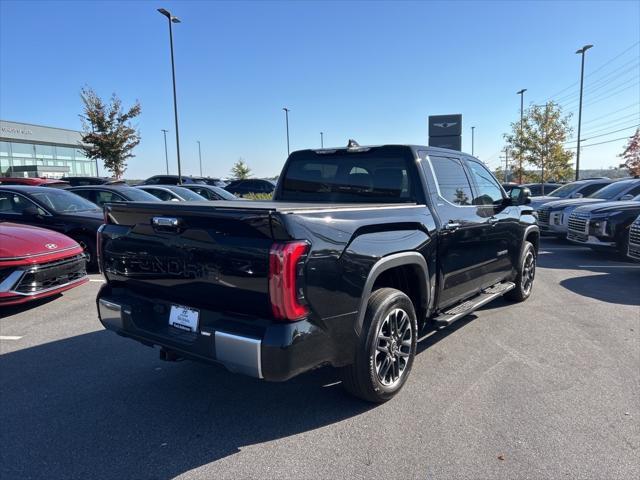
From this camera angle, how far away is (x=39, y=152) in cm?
4644

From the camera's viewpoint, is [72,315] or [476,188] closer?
[476,188]

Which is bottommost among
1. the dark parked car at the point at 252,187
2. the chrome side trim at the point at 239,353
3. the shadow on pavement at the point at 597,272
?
the shadow on pavement at the point at 597,272

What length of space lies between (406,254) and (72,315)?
14.5 ft

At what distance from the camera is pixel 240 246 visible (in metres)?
2.68

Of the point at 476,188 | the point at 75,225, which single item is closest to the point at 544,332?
the point at 476,188

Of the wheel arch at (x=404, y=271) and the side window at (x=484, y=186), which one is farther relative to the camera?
the side window at (x=484, y=186)

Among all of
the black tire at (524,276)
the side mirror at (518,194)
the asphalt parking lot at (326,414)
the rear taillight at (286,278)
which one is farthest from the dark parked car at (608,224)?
the rear taillight at (286,278)

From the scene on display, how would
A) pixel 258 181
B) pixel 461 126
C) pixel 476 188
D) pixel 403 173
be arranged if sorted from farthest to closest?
pixel 258 181
pixel 461 126
pixel 476 188
pixel 403 173

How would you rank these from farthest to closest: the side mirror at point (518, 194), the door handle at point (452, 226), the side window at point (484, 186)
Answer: the side mirror at point (518, 194), the side window at point (484, 186), the door handle at point (452, 226)

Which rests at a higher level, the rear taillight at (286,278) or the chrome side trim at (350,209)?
the chrome side trim at (350,209)

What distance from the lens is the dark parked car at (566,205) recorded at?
470 inches

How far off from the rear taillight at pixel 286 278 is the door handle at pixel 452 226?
1.92 meters

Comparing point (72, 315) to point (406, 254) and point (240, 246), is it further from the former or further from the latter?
point (406, 254)

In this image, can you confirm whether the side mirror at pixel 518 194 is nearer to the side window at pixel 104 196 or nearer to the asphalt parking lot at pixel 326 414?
the asphalt parking lot at pixel 326 414
